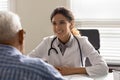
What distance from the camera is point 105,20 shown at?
3361mm

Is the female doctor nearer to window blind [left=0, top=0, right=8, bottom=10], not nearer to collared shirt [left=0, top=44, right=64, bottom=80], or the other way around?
collared shirt [left=0, top=44, right=64, bottom=80]

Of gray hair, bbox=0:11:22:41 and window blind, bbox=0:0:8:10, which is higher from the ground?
window blind, bbox=0:0:8:10

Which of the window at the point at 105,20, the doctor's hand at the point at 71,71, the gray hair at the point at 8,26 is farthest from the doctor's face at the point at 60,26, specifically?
the gray hair at the point at 8,26

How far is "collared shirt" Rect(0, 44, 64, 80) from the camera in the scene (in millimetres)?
1021

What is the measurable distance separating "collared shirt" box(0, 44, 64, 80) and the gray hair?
0.16 ft

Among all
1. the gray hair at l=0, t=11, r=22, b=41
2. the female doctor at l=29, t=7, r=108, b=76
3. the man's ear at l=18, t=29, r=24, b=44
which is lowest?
the female doctor at l=29, t=7, r=108, b=76

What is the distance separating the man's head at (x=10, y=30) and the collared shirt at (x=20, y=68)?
0.11 feet

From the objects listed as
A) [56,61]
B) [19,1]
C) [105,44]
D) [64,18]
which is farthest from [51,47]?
[19,1]

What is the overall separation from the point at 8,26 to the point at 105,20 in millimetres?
2468

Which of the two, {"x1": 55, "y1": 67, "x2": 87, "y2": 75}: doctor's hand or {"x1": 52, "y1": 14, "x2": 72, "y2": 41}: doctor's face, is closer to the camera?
{"x1": 55, "y1": 67, "x2": 87, "y2": 75}: doctor's hand

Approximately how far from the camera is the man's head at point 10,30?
1067 mm

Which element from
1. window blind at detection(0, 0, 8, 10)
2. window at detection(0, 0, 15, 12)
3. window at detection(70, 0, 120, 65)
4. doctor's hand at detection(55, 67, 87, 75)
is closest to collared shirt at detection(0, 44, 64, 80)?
doctor's hand at detection(55, 67, 87, 75)

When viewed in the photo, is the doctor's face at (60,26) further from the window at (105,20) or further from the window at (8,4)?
the window at (8,4)

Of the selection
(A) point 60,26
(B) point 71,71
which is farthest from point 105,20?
(B) point 71,71
